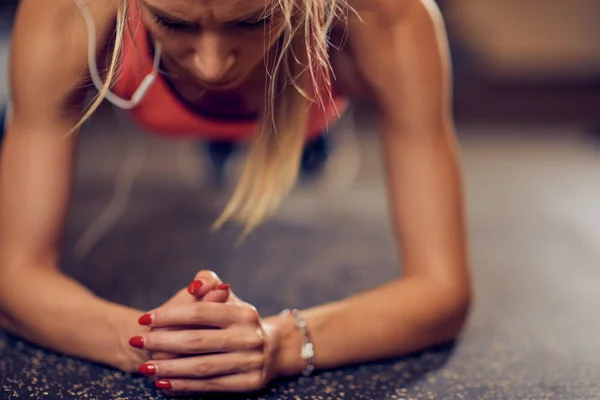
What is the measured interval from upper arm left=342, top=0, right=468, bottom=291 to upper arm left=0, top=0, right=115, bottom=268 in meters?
0.37

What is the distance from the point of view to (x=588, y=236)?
153 cm

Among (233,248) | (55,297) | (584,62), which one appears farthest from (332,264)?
(584,62)

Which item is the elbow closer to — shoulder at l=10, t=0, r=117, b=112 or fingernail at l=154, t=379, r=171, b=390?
fingernail at l=154, t=379, r=171, b=390

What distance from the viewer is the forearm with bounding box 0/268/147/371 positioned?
0.81 meters

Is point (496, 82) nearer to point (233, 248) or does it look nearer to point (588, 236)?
point (588, 236)

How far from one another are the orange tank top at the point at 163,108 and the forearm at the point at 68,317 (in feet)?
0.92

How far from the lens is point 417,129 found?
92 centimetres

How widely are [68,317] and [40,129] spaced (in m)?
0.25

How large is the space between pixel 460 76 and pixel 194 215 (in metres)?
1.88

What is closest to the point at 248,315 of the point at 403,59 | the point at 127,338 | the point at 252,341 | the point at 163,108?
the point at 252,341

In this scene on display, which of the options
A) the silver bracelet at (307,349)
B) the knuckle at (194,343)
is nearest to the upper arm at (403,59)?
the silver bracelet at (307,349)

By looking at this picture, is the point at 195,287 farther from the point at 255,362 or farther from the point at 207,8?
the point at 207,8

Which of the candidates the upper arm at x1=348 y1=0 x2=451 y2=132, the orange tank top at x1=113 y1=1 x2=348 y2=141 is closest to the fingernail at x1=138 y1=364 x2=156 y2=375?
the orange tank top at x1=113 y1=1 x2=348 y2=141

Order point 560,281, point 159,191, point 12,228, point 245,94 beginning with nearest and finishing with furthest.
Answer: point 12,228, point 245,94, point 560,281, point 159,191
